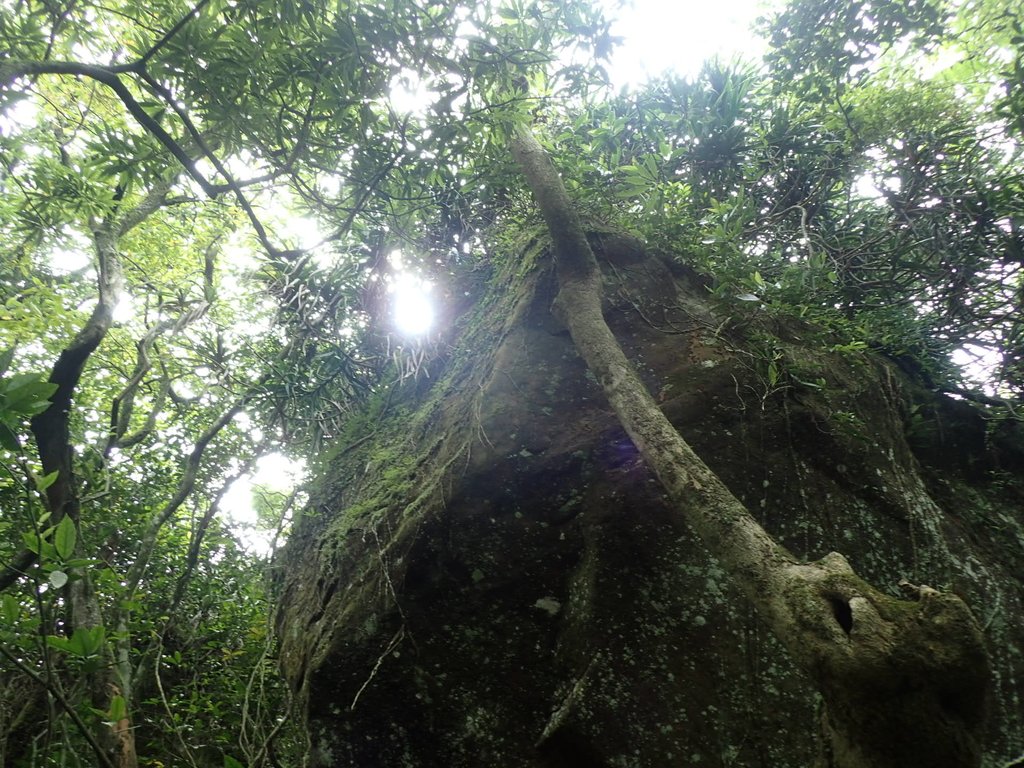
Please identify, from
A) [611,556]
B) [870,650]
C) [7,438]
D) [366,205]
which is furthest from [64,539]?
[366,205]

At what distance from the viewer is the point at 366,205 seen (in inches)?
182

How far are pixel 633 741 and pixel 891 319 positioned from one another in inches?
164

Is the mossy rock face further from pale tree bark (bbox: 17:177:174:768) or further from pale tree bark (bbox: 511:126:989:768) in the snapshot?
pale tree bark (bbox: 511:126:989:768)

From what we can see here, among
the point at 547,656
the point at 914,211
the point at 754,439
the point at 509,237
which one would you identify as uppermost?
the point at 509,237

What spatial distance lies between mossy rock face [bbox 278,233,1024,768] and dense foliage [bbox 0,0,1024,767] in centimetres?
47

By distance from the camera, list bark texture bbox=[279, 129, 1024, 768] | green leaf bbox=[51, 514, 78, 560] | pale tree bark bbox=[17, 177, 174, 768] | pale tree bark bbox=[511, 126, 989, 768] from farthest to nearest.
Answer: pale tree bark bbox=[17, 177, 174, 768]
bark texture bbox=[279, 129, 1024, 768]
green leaf bbox=[51, 514, 78, 560]
pale tree bark bbox=[511, 126, 989, 768]

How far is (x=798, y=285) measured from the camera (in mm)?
4391

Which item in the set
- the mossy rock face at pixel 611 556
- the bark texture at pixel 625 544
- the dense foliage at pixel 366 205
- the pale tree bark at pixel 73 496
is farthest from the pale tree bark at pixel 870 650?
the pale tree bark at pixel 73 496

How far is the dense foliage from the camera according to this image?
3.37 meters

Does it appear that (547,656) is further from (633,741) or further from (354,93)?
(354,93)

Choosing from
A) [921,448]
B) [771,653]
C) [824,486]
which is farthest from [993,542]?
[771,653]

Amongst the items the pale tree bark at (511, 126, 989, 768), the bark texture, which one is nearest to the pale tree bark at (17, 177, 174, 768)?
the bark texture

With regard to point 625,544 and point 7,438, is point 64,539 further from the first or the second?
point 625,544

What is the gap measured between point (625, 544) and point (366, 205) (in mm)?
3364
